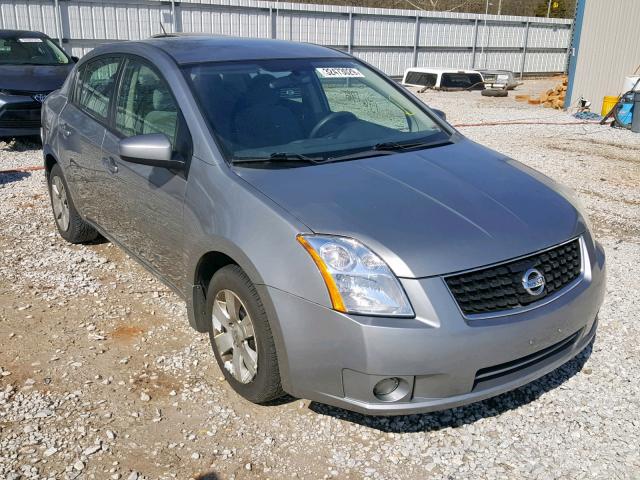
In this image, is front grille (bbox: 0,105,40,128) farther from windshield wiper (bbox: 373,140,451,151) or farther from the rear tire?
windshield wiper (bbox: 373,140,451,151)

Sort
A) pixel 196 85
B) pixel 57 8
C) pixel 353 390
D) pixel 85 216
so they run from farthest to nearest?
pixel 57 8 < pixel 85 216 < pixel 196 85 < pixel 353 390

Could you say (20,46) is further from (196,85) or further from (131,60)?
(196,85)

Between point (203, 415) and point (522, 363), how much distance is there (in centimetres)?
154

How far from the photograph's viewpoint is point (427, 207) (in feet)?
9.61

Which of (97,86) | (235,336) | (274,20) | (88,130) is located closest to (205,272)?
(235,336)

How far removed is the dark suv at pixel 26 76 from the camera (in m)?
9.06

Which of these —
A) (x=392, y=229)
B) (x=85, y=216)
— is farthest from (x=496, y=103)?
(x=392, y=229)

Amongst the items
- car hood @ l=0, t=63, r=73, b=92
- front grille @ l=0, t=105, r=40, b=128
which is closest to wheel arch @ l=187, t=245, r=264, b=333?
front grille @ l=0, t=105, r=40, b=128

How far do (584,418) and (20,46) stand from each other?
34.0ft

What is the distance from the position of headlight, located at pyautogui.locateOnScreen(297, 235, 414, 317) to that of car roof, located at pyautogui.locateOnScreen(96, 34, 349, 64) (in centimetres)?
173

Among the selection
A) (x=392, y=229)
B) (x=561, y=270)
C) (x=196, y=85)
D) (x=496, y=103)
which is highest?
(x=196, y=85)

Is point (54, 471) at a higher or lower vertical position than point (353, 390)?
lower

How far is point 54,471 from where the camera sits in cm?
272

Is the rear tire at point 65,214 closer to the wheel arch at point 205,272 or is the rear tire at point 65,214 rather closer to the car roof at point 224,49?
the car roof at point 224,49
